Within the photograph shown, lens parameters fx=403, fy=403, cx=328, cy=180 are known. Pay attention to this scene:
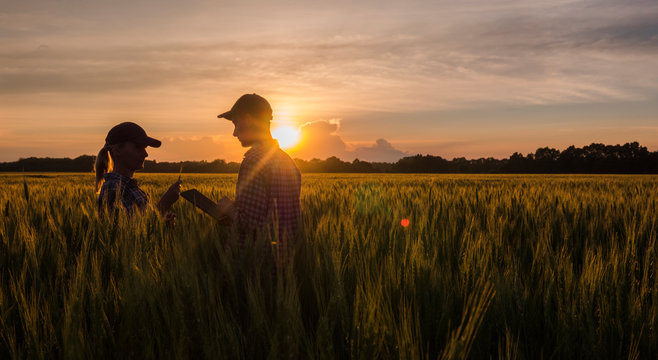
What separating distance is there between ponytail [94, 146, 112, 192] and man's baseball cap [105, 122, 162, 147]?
0.28ft

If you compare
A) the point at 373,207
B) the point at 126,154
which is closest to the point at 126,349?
the point at 126,154

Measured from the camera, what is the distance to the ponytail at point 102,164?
346 centimetres

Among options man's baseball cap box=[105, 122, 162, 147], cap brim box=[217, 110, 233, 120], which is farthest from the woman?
cap brim box=[217, 110, 233, 120]

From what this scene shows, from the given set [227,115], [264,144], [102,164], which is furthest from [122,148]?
[264,144]

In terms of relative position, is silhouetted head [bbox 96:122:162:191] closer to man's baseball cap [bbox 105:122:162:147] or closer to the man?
man's baseball cap [bbox 105:122:162:147]

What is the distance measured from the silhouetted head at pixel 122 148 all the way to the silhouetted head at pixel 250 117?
109cm

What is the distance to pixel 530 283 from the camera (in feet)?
5.49

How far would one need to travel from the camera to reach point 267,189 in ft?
9.25

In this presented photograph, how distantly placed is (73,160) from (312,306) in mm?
69528

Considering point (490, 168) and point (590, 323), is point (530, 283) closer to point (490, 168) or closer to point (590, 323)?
point (590, 323)

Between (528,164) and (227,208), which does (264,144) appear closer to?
(227,208)

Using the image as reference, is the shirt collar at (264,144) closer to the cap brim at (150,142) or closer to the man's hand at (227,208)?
the man's hand at (227,208)

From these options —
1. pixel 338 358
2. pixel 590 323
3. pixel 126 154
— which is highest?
pixel 126 154

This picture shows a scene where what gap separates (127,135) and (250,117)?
1.26 meters
